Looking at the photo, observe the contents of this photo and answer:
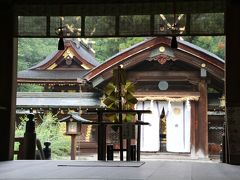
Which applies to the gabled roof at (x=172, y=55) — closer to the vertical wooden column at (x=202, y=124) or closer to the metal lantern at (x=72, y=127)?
the vertical wooden column at (x=202, y=124)

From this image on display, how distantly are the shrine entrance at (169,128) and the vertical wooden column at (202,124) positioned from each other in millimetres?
364

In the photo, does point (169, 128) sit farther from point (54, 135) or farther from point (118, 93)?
point (118, 93)

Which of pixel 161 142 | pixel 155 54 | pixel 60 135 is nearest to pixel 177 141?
pixel 161 142

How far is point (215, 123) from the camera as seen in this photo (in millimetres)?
14180

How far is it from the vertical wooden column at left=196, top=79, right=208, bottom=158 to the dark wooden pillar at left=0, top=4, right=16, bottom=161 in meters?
7.87

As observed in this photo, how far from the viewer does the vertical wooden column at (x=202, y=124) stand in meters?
12.9

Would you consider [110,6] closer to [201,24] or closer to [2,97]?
[201,24]

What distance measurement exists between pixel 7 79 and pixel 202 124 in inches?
318

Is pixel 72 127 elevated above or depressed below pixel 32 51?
below

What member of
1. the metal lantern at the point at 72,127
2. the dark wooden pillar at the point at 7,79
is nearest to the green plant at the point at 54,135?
the metal lantern at the point at 72,127

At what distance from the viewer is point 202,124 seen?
13070 millimetres

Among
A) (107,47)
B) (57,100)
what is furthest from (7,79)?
(107,47)

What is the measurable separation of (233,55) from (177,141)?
779 cm

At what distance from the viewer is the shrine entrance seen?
1341cm
